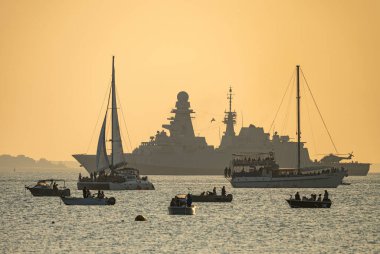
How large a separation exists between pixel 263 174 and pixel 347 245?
3691 inches

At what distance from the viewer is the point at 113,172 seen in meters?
154

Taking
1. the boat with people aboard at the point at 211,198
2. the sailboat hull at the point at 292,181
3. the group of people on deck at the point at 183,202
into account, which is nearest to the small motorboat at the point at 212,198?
the boat with people aboard at the point at 211,198

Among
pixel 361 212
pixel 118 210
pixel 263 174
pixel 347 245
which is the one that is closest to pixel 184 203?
pixel 118 210

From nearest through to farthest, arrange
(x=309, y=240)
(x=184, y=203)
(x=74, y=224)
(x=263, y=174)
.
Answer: (x=309, y=240), (x=74, y=224), (x=184, y=203), (x=263, y=174)

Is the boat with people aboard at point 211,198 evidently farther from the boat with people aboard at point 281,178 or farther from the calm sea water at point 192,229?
the boat with people aboard at point 281,178

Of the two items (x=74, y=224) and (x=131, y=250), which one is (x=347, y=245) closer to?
(x=131, y=250)

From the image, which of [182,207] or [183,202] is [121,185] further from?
[182,207]

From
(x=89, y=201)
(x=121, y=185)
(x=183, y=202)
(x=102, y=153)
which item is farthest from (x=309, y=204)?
(x=102, y=153)

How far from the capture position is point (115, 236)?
7794 cm

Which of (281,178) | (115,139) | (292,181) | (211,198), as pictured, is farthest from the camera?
(281,178)

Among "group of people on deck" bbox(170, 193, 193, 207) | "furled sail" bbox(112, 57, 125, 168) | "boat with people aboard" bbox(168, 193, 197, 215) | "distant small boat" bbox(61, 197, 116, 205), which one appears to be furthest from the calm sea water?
"furled sail" bbox(112, 57, 125, 168)

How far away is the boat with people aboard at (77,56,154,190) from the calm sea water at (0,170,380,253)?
2906 cm

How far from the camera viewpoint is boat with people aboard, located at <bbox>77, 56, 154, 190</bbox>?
149 m

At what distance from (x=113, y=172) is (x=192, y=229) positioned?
2798 inches
